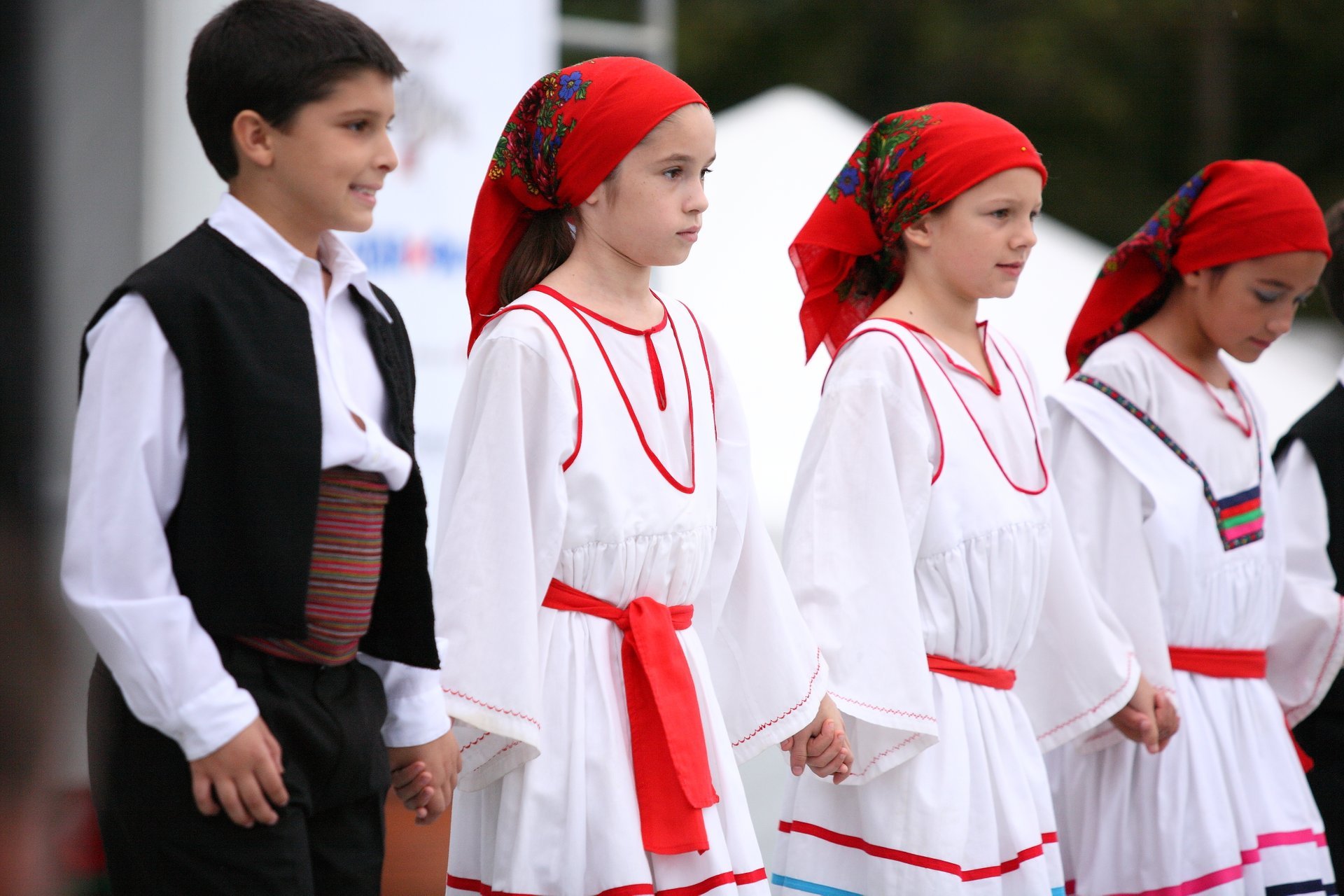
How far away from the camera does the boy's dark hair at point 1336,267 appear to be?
4.09 metres

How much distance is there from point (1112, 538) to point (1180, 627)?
0.82 feet

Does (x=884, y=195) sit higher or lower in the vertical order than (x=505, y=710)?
higher

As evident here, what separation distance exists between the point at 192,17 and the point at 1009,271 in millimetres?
2266

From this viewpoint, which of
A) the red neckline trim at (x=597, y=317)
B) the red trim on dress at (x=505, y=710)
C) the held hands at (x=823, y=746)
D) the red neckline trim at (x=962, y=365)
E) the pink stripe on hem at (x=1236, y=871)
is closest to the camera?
the red trim on dress at (x=505, y=710)

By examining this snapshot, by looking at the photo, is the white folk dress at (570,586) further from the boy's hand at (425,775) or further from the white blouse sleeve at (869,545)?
the white blouse sleeve at (869,545)

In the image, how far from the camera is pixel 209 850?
1823 mm

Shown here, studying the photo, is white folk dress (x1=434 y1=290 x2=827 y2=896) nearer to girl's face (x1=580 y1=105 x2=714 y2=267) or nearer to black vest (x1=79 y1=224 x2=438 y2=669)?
girl's face (x1=580 y1=105 x2=714 y2=267)

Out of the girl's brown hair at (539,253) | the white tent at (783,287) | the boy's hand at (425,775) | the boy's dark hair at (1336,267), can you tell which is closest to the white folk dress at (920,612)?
the girl's brown hair at (539,253)

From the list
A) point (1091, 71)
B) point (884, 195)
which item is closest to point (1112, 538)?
point (884, 195)

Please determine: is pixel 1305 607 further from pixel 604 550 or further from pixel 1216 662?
pixel 604 550

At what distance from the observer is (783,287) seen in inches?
269

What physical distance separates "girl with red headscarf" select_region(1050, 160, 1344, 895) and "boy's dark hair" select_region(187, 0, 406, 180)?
1.94 m

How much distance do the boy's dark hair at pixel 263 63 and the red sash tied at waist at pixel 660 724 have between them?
806 millimetres

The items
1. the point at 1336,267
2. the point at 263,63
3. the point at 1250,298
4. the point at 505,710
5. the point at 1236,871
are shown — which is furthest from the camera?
the point at 1336,267
